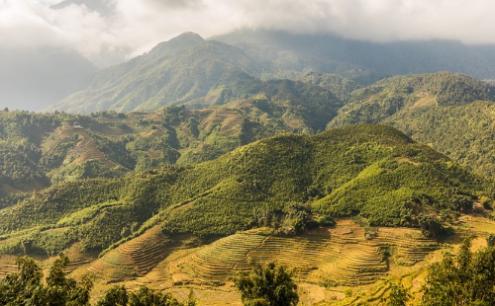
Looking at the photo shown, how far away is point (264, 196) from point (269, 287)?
61767 millimetres

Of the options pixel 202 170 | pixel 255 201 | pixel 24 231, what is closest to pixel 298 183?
pixel 255 201

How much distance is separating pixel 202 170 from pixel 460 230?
256 ft

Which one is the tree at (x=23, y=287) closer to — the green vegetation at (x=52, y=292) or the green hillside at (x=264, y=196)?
the green vegetation at (x=52, y=292)

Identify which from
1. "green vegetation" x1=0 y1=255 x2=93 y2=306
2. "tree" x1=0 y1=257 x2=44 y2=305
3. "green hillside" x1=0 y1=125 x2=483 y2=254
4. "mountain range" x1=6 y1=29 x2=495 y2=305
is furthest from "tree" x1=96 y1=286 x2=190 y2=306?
"green hillside" x1=0 y1=125 x2=483 y2=254

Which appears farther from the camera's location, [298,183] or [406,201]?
[298,183]

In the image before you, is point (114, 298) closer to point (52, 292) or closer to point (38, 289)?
Result: point (52, 292)

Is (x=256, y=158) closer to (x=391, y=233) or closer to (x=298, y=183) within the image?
(x=298, y=183)

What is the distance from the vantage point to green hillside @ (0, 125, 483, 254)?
10681 centimetres

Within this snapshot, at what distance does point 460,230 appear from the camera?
95750 mm

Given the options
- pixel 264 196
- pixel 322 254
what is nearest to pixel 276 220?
pixel 264 196

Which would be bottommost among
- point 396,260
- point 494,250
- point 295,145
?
point 396,260

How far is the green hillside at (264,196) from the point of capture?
106812 millimetres

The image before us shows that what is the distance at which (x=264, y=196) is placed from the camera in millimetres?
121688

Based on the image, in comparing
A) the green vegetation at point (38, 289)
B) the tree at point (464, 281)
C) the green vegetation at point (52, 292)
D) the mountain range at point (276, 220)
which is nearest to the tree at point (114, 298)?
the green vegetation at point (52, 292)
